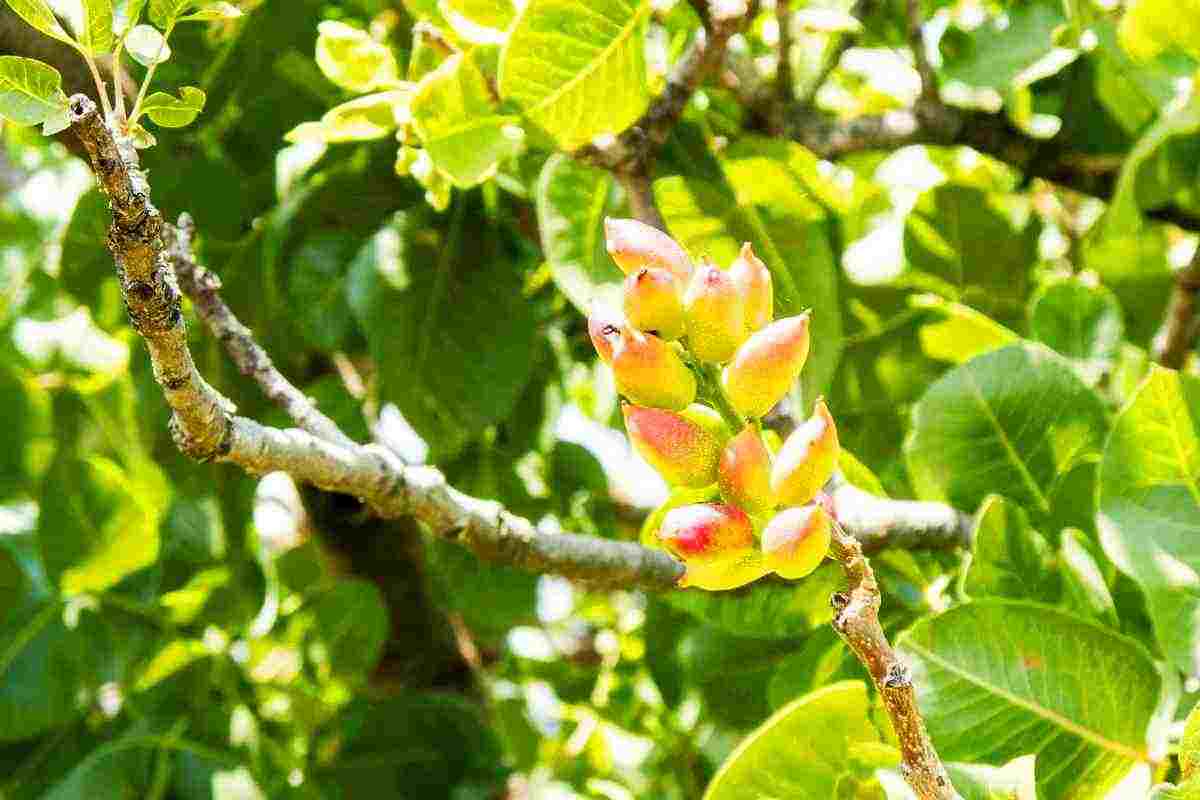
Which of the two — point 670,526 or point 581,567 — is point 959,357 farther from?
point 670,526

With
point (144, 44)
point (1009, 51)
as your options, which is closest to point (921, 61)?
point (1009, 51)

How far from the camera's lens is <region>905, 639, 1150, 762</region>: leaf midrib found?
2.30ft

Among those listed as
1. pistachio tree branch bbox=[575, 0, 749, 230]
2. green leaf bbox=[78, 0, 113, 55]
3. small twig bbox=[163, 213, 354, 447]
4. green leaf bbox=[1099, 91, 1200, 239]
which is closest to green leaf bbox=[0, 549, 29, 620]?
small twig bbox=[163, 213, 354, 447]

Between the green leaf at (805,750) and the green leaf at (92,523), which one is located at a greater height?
the green leaf at (805,750)

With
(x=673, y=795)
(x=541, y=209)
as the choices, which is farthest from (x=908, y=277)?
(x=673, y=795)

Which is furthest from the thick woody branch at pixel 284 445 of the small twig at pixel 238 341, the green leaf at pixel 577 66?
the green leaf at pixel 577 66

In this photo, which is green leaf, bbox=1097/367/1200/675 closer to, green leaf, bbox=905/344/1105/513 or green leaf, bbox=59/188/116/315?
green leaf, bbox=905/344/1105/513

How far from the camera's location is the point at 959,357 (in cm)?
108

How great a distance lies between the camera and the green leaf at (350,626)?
1.39m

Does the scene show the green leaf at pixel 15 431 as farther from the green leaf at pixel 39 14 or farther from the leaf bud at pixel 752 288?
the leaf bud at pixel 752 288

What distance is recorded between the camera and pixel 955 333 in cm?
108

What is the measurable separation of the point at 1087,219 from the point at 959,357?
69 centimetres

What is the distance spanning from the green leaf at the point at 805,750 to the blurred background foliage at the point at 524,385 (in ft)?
0.27

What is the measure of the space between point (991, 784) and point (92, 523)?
82cm
